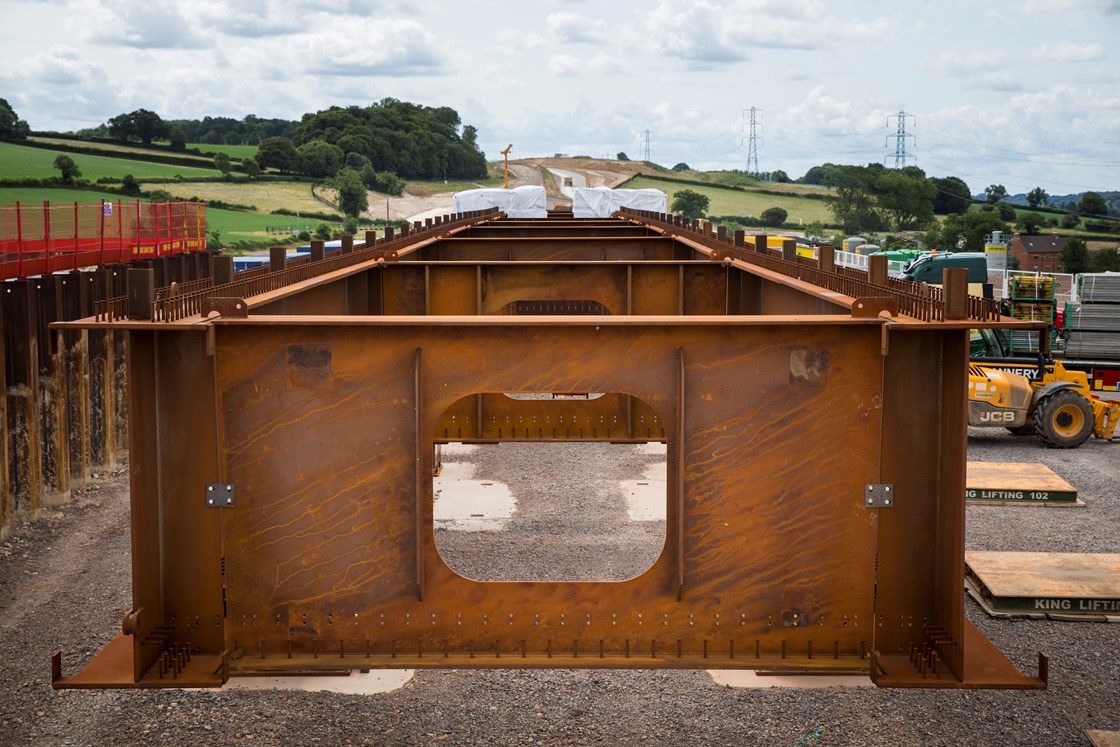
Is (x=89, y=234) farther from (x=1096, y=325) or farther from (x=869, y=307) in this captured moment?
(x=869, y=307)

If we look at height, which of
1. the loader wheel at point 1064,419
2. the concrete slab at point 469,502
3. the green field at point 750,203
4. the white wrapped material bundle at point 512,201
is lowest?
the concrete slab at point 469,502

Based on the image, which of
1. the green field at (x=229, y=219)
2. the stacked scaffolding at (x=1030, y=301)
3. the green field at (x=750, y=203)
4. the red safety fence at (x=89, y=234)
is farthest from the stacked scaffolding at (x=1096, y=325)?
the green field at (x=750, y=203)

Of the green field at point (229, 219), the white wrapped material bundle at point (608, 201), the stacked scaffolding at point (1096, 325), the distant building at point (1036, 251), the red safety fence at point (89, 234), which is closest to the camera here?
the red safety fence at point (89, 234)

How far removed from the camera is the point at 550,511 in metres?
17.0

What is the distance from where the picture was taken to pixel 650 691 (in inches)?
401

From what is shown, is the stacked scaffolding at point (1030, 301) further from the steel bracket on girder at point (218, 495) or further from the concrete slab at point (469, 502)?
the steel bracket on girder at point (218, 495)

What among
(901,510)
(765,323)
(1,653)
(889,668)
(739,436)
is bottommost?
(1,653)

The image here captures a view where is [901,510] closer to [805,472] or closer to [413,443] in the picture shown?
[805,472]

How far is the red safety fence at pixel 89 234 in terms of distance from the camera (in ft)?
67.9

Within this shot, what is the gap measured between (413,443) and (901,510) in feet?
9.70

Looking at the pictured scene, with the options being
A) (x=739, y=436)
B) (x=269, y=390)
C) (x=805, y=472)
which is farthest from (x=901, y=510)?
(x=269, y=390)

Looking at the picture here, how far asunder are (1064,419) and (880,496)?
17.8m

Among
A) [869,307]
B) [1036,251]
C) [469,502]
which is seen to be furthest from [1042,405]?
[1036,251]

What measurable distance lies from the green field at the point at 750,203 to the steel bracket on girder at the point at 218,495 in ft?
445
